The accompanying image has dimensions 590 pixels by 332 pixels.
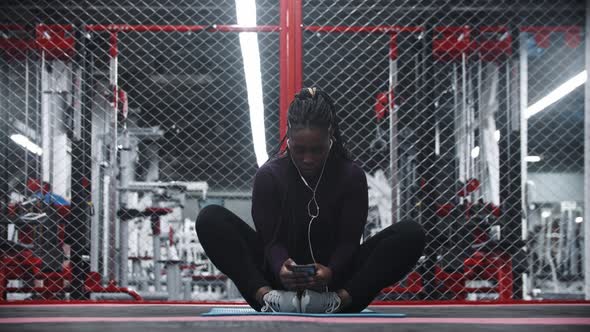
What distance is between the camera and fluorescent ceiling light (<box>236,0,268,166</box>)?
13.0 ft

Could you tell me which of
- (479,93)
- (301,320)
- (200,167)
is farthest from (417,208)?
(200,167)

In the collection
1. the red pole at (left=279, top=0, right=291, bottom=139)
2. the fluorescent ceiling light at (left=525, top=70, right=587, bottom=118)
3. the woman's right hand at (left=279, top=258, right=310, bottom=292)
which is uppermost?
the fluorescent ceiling light at (left=525, top=70, right=587, bottom=118)

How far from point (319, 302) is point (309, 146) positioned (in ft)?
1.30

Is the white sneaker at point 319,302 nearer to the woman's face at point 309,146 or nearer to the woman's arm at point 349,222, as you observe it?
the woman's arm at point 349,222

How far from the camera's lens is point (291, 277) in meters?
1.59

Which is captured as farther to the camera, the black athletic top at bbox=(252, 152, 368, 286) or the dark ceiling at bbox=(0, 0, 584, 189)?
the dark ceiling at bbox=(0, 0, 584, 189)

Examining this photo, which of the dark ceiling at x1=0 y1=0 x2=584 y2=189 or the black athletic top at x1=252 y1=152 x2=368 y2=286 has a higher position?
the dark ceiling at x1=0 y1=0 x2=584 y2=189

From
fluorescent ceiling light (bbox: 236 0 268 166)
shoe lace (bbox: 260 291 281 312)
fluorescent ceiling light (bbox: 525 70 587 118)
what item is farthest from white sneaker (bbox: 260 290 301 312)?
fluorescent ceiling light (bbox: 525 70 587 118)

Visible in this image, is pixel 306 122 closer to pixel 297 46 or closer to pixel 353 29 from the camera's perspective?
pixel 297 46

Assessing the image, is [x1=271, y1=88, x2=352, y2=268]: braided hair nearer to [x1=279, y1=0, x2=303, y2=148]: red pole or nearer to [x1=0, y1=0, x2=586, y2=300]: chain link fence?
[x1=279, y1=0, x2=303, y2=148]: red pole

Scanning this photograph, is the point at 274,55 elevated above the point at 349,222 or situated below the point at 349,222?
above

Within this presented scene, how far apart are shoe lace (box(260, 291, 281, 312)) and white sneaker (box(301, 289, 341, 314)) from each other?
2.5 inches

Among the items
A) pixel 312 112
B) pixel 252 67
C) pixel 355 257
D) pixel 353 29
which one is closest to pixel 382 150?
pixel 353 29

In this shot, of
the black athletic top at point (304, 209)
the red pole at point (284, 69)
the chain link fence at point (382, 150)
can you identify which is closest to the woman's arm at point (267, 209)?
the black athletic top at point (304, 209)
